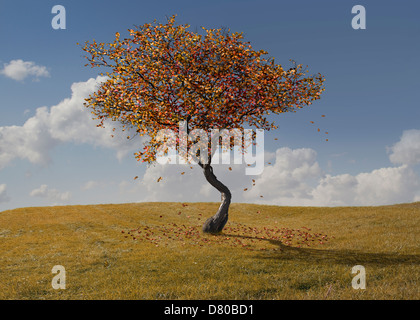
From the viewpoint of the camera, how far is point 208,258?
20.5 meters

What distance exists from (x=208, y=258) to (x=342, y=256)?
8711 millimetres

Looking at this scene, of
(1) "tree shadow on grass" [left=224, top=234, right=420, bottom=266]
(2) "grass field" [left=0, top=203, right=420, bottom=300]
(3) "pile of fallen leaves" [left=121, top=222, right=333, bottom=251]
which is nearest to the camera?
(2) "grass field" [left=0, top=203, right=420, bottom=300]

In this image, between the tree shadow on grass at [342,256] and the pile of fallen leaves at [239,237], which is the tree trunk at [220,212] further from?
the tree shadow on grass at [342,256]

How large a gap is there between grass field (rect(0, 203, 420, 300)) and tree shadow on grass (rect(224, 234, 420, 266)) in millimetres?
61

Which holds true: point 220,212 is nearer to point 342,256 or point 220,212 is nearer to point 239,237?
point 239,237

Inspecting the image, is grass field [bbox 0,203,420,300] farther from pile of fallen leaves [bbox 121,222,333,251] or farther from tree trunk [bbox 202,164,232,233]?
tree trunk [bbox 202,164,232,233]

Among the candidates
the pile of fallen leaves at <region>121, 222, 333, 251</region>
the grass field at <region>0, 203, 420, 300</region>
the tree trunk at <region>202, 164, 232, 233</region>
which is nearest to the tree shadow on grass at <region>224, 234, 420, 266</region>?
the grass field at <region>0, 203, 420, 300</region>

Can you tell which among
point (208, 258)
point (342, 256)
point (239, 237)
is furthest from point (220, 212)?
point (342, 256)

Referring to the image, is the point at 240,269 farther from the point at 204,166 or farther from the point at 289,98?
the point at 289,98

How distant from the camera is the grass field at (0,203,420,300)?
14333 millimetres

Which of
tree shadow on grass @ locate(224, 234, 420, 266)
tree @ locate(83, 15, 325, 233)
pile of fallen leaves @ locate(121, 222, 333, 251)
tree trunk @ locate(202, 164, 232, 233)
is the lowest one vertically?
pile of fallen leaves @ locate(121, 222, 333, 251)

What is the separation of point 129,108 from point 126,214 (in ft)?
78.2

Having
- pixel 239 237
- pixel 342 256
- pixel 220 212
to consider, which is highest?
pixel 220 212
